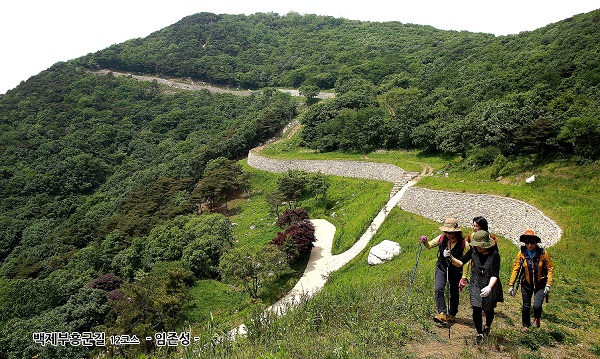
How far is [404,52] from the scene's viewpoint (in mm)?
→ 84875

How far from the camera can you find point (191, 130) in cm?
7631

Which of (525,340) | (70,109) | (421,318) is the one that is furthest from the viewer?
(70,109)

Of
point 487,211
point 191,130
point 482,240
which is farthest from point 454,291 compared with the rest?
point 191,130

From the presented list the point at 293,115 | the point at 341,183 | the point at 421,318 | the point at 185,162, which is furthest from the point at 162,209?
the point at 421,318

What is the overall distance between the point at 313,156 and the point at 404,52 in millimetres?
58240

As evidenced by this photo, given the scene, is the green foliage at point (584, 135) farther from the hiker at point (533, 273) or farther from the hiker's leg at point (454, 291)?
the hiker's leg at point (454, 291)

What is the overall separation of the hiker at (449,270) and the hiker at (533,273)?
3.14ft

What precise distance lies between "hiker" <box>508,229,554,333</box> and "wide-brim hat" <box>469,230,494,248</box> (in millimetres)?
1039

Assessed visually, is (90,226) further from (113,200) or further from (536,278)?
(536,278)

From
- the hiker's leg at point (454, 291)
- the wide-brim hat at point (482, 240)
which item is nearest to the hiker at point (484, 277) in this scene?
the wide-brim hat at point (482, 240)

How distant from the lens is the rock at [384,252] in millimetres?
17109

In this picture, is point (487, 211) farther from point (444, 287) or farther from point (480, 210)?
point (444, 287)

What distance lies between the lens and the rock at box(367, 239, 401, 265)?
1711 cm

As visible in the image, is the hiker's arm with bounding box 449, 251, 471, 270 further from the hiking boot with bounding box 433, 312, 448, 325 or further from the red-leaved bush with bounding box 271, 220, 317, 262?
the red-leaved bush with bounding box 271, 220, 317, 262
